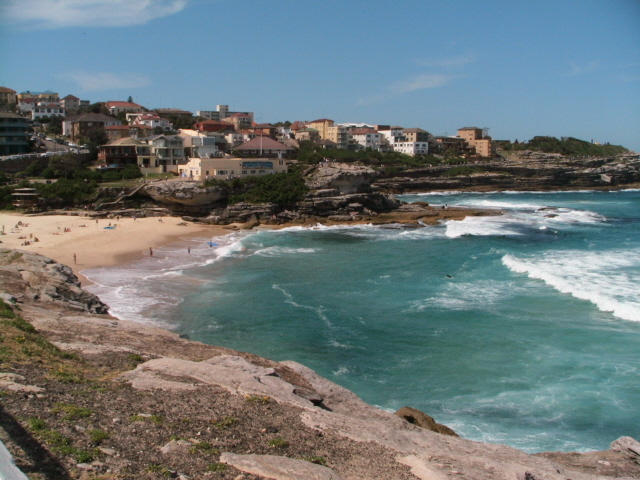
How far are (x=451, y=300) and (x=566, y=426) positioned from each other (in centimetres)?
1250

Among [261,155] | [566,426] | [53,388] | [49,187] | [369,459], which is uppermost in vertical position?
[261,155]

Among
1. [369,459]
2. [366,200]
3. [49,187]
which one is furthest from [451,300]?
[49,187]

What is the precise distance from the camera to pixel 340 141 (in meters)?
121

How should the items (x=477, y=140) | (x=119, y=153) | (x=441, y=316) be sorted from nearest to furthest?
(x=441, y=316), (x=119, y=153), (x=477, y=140)

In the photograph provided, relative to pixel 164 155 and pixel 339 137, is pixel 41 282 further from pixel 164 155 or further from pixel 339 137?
pixel 339 137

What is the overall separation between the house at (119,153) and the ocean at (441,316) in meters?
30.6

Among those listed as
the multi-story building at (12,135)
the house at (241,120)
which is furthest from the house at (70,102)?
the multi-story building at (12,135)

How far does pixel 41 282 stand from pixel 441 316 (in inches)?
720

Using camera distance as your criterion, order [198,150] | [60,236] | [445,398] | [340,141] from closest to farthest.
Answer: [445,398] < [60,236] < [198,150] < [340,141]

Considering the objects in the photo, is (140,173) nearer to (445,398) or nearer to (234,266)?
(234,266)

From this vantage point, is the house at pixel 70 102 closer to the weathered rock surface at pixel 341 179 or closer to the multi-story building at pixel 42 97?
the multi-story building at pixel 42 97

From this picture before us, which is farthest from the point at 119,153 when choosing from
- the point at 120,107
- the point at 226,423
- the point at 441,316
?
the point at 226,423

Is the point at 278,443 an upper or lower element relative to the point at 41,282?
lower

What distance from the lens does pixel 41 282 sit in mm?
22656
